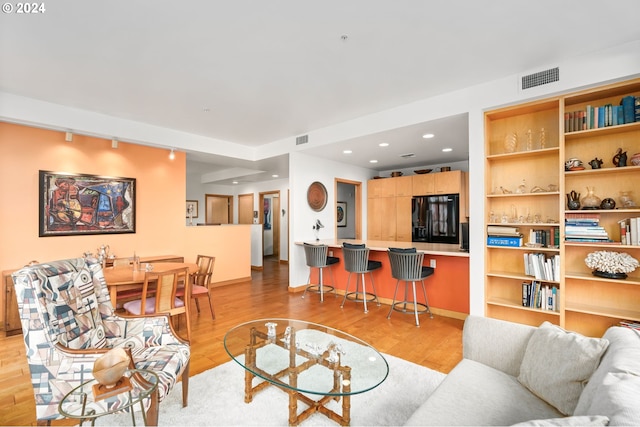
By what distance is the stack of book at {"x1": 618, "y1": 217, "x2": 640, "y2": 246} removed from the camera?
8.49 feet

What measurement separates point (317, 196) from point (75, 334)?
4260 mm

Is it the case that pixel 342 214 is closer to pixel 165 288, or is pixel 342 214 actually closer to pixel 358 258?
pixel 358 258

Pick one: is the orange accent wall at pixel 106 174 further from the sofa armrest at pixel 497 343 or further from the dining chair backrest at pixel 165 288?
the sofa armrest at pixel 497 343

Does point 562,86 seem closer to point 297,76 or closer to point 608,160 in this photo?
point 608,160

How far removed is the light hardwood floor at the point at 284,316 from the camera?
233 cm

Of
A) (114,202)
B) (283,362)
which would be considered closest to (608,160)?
(283,362)

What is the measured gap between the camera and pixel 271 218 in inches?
361

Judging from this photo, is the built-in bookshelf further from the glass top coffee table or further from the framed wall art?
the framed wall art

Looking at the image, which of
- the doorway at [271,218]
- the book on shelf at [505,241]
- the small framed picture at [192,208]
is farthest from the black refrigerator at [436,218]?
the small framed picture at [192,208]

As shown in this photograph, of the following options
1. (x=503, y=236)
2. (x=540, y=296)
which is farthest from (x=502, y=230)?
(x=540, y=296)

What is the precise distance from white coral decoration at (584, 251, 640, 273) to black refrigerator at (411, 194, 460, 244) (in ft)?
9.36

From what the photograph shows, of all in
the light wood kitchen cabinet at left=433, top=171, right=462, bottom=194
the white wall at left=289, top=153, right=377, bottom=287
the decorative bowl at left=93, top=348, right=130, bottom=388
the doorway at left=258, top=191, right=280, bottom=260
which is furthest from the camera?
the doorway at left=258, top=191, right=280, bottom=260

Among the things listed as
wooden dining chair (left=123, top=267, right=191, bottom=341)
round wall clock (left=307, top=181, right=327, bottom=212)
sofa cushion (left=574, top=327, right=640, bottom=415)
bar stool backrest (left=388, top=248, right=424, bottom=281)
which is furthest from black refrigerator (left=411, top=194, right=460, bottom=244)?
wooden dining chair (left=123, top=267, right=191, bottom=341)

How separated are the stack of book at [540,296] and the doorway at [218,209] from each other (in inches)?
325
